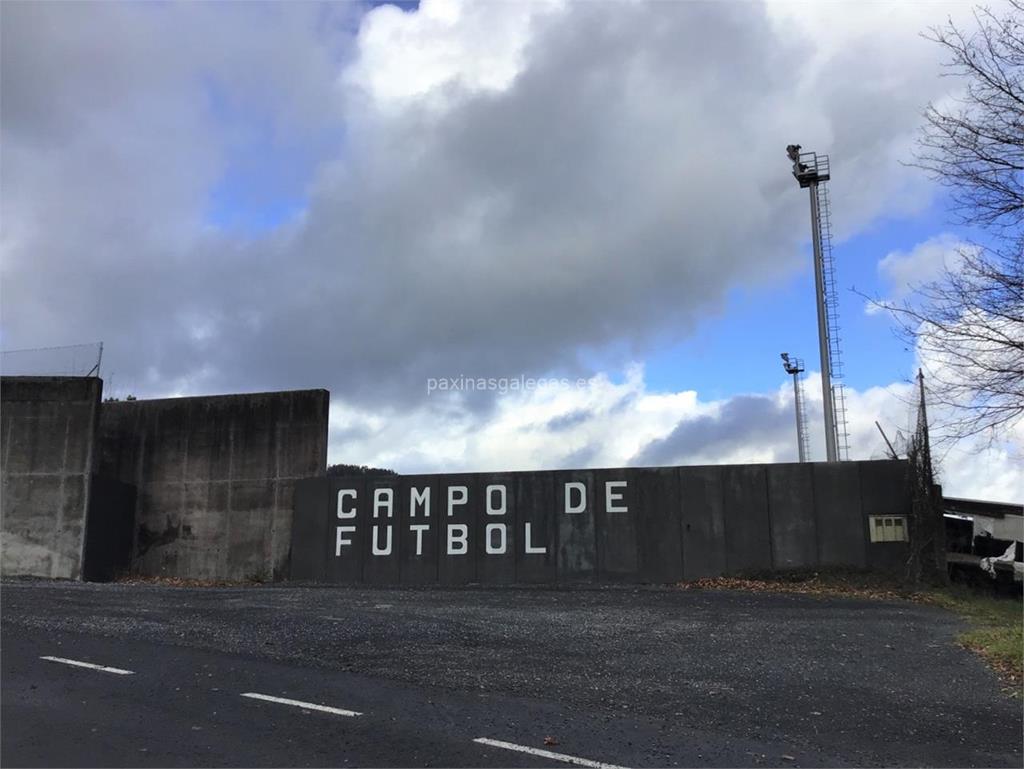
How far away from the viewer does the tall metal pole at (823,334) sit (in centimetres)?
2466

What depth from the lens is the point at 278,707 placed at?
6.89m

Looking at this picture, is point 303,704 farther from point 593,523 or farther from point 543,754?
point 593,523

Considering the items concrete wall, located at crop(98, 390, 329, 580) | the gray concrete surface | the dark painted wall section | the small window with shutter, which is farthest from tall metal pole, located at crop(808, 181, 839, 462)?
the dark painted wall section

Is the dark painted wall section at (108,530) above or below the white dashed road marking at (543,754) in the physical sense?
above

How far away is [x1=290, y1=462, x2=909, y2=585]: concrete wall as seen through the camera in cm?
1848

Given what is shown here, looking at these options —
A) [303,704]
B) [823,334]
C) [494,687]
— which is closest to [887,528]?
[823,334]

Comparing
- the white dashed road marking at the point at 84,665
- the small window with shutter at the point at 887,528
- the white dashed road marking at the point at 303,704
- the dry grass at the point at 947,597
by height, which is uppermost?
the small window with shutter at the point at 887,528

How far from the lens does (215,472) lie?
2344 centimetres

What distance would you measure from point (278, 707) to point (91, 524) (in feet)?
57.7

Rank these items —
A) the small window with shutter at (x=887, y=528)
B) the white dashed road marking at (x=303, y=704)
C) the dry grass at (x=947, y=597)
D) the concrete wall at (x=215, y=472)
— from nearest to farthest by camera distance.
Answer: the white dashed road marking at (x=303, y=704) < the dry grass at (x=947, y=597) < the small window with shutter at (x=887, y=528) < the concrete wall at (x=215, y=472)

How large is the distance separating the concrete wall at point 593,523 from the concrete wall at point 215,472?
3.74ft

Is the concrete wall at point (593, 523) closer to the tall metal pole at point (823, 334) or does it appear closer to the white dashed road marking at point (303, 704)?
the tall metal pole at point (823, 334)

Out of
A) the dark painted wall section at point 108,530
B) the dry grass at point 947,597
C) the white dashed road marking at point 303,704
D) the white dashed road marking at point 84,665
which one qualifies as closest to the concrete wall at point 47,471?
the dark painted wall section at point 108,530

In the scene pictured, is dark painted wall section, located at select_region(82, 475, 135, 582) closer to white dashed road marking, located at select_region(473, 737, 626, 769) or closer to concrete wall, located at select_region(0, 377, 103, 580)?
concrete wall, located at select_region(0, 377, 103, 580)
